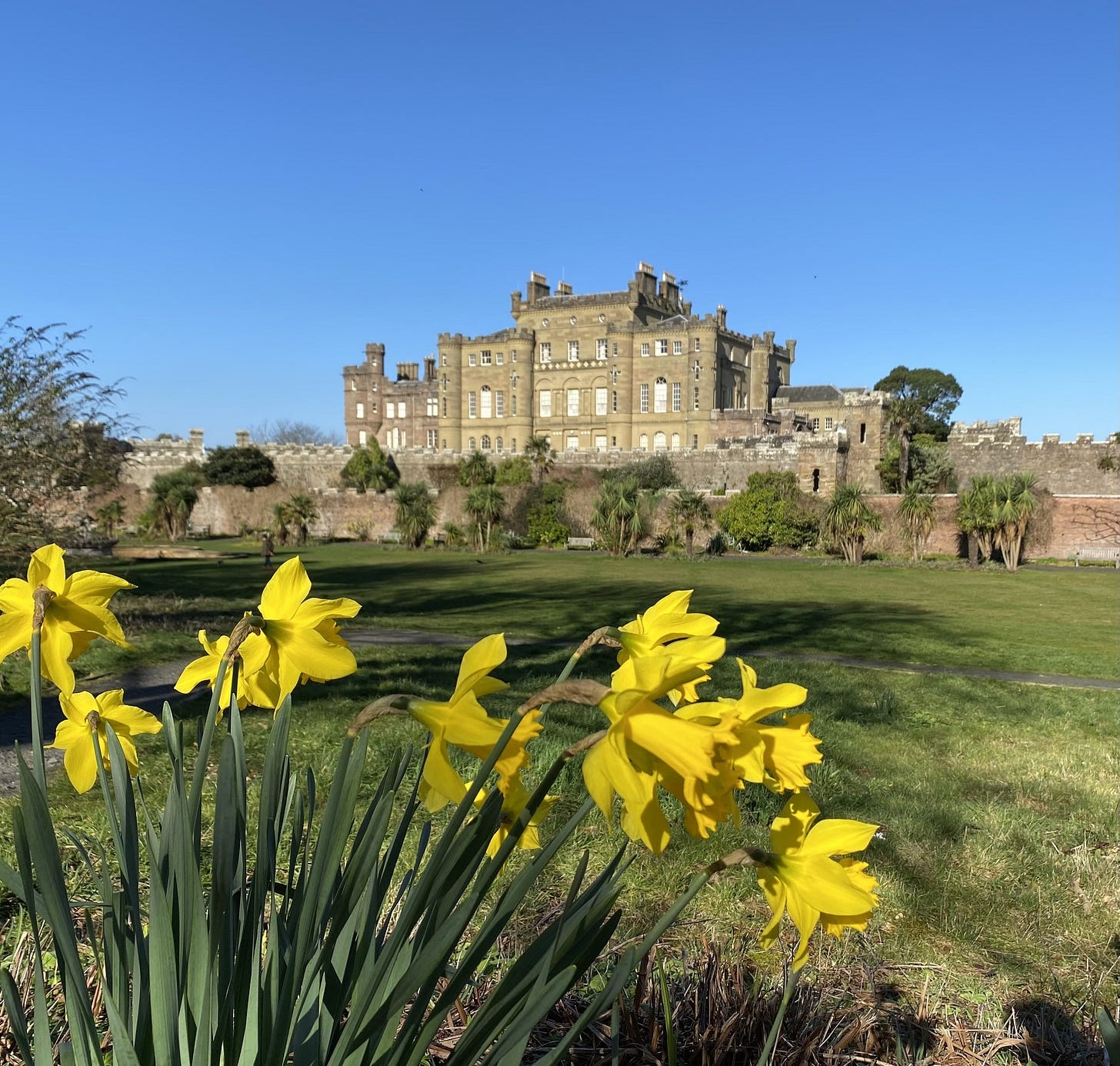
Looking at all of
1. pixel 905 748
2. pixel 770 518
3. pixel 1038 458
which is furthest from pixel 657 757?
pixel 1038 458

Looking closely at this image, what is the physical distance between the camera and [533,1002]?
105 cm

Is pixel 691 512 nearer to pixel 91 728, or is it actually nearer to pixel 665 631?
pixel 91 728

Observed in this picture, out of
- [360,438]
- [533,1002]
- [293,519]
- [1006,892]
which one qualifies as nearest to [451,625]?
[1006,892]

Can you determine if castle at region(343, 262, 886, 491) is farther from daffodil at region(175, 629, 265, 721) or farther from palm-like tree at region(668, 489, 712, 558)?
daffodil at region(175, 629, 265, 721)

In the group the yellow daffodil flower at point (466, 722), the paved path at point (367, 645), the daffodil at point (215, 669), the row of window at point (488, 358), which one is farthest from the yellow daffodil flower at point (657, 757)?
the row of window at point (488, 358)

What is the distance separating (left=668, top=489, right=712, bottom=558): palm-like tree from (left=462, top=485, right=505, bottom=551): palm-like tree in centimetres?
622

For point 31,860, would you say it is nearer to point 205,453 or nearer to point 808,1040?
point 808,1040

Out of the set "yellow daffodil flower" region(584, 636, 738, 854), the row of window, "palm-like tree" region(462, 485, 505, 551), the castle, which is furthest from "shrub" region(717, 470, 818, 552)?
the row of window

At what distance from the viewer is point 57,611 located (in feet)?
4.16

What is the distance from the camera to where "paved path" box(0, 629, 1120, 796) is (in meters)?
5.27

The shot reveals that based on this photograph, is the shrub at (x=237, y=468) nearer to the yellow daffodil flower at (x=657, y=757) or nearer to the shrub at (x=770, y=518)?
the shrub at (x=770, y=518)

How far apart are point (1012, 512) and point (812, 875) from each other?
1021 inches

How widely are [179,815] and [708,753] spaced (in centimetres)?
82

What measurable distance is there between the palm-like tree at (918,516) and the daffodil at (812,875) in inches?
1032
